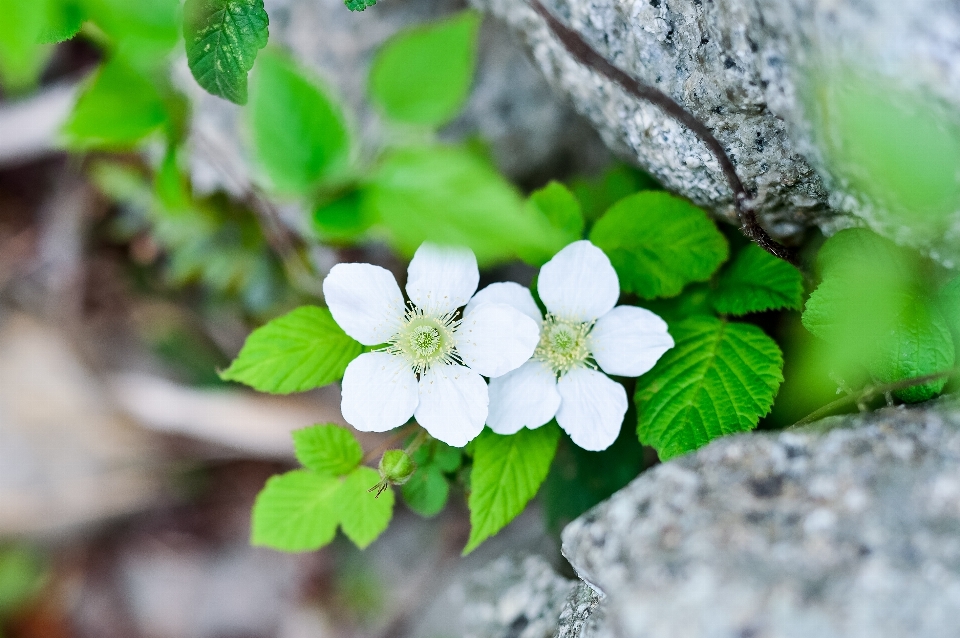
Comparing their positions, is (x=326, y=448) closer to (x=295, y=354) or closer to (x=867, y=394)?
(x=295, y=354)

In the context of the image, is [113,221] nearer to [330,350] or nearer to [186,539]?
[186,539]

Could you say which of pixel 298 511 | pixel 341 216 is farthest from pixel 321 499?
pixel 341 216

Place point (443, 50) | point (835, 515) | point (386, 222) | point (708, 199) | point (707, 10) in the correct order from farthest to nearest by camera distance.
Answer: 1. point (443, 50)
2. point (708, 199)
3. point (707, 10)
4. point (835, 515)
5. point (386, 222)

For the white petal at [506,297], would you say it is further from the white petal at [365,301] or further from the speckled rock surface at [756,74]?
the speckled rock surface at [756,74]

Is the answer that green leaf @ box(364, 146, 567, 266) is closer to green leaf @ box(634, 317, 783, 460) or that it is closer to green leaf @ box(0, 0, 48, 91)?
green leaf @ box(0, 0, 48, 91)

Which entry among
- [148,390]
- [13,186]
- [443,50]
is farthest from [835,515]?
[13,186]

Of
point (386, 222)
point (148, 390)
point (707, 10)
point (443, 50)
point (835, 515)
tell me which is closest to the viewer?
point (386, 222)
